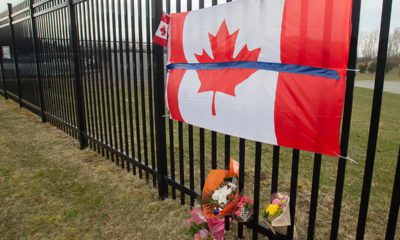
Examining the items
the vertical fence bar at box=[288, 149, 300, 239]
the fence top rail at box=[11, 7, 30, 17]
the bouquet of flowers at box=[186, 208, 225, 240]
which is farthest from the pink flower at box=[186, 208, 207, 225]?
the fence top rail at box=[11, 7, 30, 17]

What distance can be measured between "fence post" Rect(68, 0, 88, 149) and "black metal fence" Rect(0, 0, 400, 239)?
15mm

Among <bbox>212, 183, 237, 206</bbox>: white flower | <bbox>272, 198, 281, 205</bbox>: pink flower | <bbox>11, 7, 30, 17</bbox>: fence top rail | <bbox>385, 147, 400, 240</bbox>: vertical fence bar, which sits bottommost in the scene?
<bbox>212, 183, 237, 206</bbox>: white flower

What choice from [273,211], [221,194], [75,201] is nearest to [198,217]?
[221,194]

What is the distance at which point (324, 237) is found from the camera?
8.23 feet

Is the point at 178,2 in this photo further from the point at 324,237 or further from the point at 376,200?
the point at 376,200

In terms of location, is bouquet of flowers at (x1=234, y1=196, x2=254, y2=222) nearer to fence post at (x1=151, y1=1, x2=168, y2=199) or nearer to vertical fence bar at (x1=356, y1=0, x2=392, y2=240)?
vertical fence bar at (x1=356, y1=0, x2=392, y2=240)

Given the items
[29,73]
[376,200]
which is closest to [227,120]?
[376,200]

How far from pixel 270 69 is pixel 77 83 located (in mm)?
3703

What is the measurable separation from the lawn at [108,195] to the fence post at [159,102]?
0.24 m

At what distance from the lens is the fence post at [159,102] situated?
280 centimetres

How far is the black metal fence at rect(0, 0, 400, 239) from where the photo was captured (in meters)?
1.76

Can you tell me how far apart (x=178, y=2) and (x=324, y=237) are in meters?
2.37

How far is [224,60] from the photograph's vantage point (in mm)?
2143

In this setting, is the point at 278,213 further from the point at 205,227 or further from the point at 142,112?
the point at 142,112
